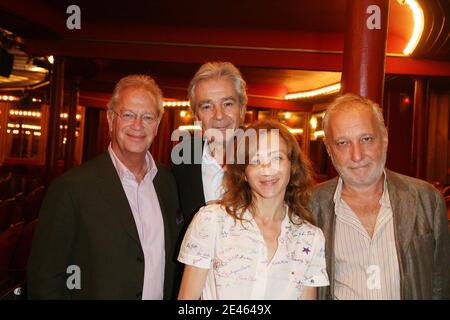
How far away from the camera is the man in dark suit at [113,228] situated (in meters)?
1.70

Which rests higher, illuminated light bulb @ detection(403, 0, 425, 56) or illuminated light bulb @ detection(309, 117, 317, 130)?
illuminated light bulb @ detection(403, 0, 425, 56)

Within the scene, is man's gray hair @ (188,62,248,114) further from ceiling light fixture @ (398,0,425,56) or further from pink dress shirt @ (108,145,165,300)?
ceiling light fixture @ (398,0,425,56)

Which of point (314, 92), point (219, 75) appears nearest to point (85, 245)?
point (219, 75)

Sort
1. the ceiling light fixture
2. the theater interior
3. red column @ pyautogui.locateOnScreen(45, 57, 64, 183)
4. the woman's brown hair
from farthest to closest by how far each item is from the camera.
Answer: red column @ pyautogui.locateOnScreen(45, 57, 64, 183) < the ceiling light fixture < the theater interior < the woman's brown hair

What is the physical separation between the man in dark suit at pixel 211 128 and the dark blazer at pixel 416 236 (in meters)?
0.51

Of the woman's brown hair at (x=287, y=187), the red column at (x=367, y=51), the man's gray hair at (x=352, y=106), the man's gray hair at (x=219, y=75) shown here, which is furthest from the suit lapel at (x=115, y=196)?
the red column at (x=367, y=51)

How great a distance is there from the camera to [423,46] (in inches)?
255

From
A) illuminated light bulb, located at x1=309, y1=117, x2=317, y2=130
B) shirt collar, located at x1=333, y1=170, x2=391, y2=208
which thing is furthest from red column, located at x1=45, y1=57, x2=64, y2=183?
illuminated light bulb, located at x1=309, y1=117, x2=317, y2=130

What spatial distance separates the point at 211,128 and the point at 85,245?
0.77 metres

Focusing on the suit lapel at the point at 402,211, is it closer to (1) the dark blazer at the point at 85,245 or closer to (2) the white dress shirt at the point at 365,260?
(2) the white dress shirt at the point at 365,260

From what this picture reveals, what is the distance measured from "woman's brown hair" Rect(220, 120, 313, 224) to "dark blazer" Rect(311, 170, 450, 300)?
0.18 metres

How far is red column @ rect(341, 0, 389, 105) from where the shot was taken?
8.65ft

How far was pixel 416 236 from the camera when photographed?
1.73 metres

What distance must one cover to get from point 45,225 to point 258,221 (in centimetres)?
84
